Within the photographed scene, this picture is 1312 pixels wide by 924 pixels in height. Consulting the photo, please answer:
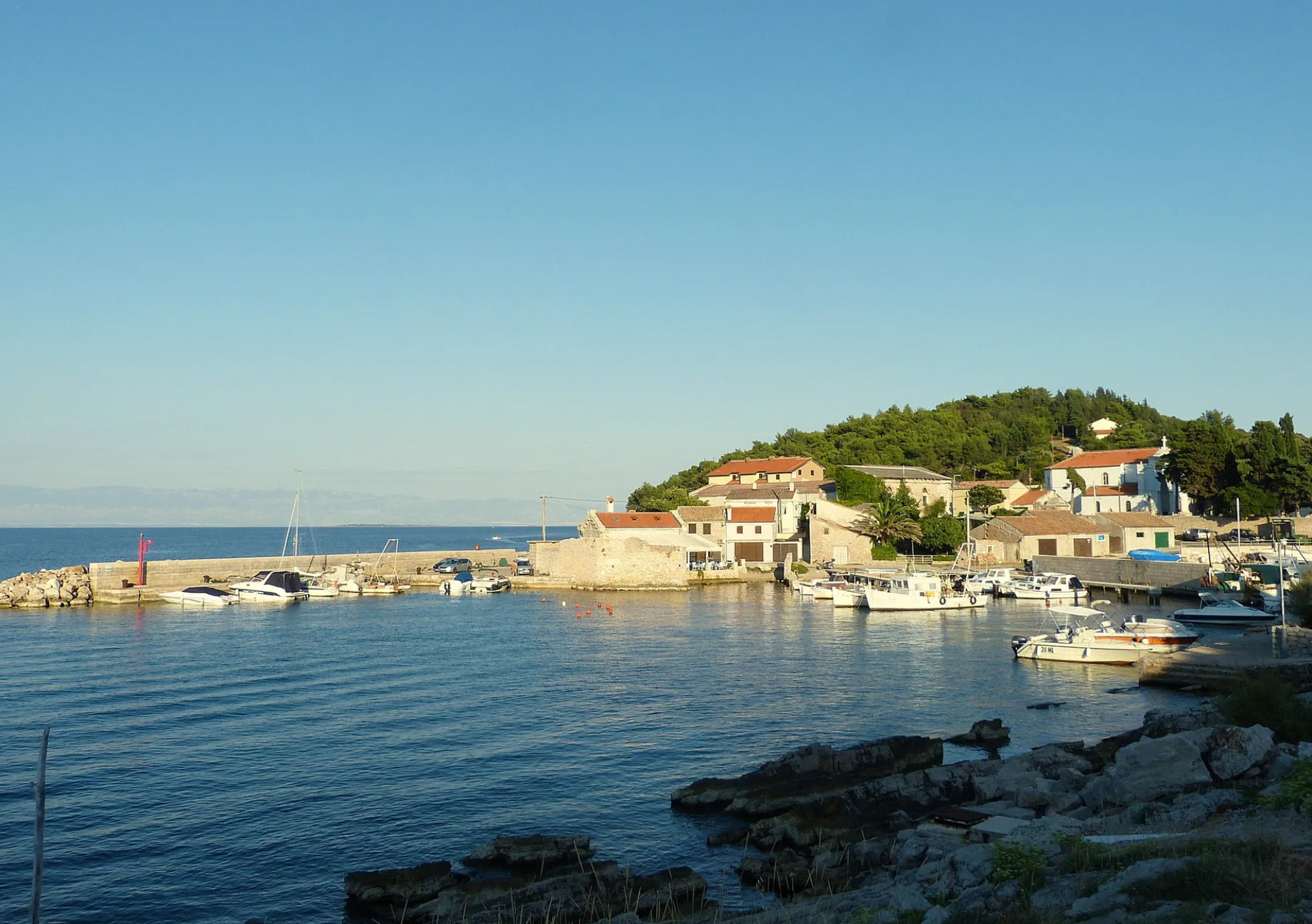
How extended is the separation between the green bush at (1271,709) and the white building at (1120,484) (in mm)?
72594

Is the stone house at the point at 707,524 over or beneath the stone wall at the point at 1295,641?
over

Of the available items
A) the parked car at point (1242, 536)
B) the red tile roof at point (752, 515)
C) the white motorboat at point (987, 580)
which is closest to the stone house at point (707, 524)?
the red tile roof at point (752, 515)

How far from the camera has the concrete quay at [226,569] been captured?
67625mm

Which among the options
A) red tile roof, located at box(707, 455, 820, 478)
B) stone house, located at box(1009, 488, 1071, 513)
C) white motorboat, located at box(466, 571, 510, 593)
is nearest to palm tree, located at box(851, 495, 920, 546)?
stone house, located at box(1009, 488, 1071, 513)

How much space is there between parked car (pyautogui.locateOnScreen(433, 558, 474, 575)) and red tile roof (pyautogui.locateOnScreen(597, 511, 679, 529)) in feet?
49.2

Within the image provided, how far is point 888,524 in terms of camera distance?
81.9 meters

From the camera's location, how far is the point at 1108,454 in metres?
104

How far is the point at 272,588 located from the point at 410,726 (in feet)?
148

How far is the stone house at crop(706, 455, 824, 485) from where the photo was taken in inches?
3989

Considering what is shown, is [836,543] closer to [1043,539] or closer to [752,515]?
[752,515]

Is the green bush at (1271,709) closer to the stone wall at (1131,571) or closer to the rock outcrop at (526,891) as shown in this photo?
the rock outcrop at (526,891)

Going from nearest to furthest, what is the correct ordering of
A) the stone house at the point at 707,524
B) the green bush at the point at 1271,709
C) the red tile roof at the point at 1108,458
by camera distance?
the green bush at the point at 1271,709 < the stone house at the point at 707,524 < the red tile roof at the point at 1108,458

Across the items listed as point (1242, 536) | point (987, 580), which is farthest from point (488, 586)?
point (1242, 536)

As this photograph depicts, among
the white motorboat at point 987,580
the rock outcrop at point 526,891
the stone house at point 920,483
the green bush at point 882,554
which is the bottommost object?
the rock outcrop at point 526,891
